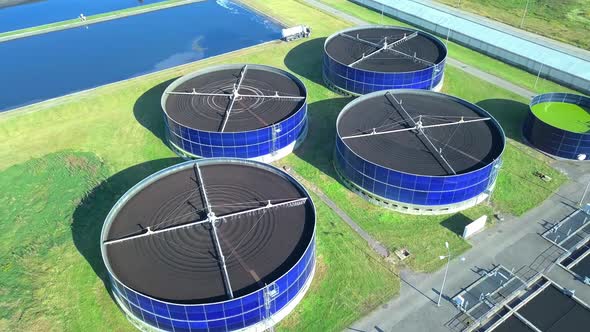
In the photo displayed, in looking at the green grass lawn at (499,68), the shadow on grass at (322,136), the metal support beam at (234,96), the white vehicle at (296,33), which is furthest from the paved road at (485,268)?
the white vehicle at (296,33)

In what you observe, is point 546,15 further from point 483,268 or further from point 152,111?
point 152,111

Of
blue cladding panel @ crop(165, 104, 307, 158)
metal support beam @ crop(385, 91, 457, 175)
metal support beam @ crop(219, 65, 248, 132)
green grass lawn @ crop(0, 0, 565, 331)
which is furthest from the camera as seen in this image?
metal support beam @ crop(219, 65, 248, 132)

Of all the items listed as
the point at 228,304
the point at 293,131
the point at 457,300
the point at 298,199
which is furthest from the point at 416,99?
the point at 228,304

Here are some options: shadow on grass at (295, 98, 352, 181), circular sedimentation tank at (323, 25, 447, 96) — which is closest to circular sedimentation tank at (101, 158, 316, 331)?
shadow on grass at (295, 98, 352, 181)

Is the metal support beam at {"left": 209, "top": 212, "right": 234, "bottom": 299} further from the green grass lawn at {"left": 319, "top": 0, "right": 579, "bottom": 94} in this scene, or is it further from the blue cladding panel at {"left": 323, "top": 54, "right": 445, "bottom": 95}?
the green grass lawn at {"left": 319, "top": 0, "right": 579, "bottom": 94}

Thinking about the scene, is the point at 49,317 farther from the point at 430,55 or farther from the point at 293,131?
the point at 430,55
